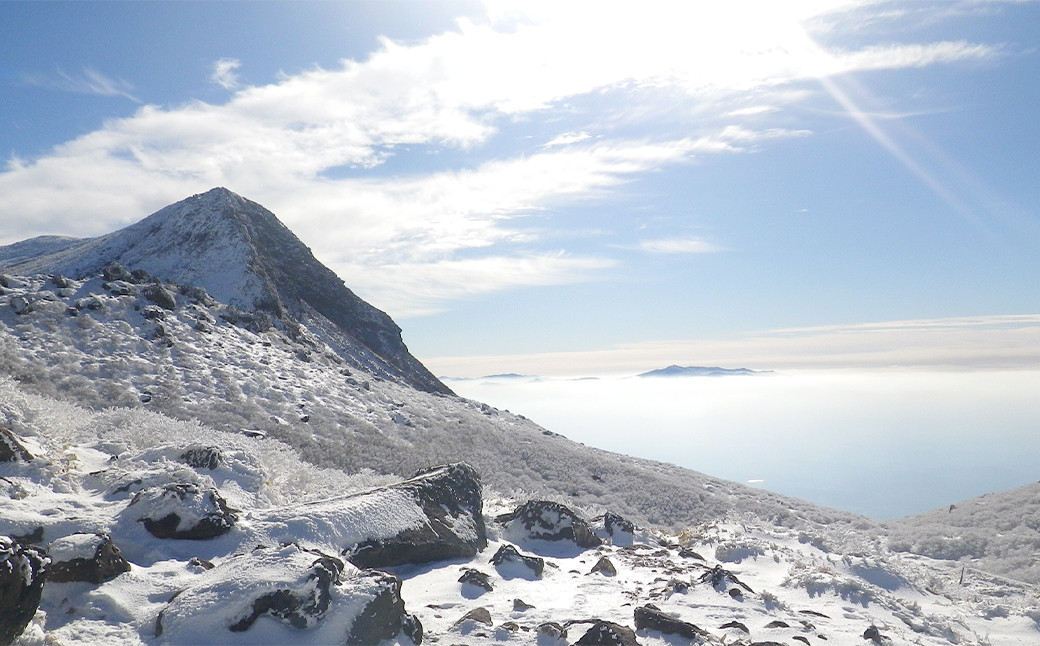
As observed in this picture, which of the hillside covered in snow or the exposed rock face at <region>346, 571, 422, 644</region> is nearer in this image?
the exposed rock face at <region>346, 571, 422, 644</region>

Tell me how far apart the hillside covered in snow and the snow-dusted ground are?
0.20ft

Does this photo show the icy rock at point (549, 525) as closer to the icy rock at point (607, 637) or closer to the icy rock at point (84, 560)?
the icy rock at point (607, 637)

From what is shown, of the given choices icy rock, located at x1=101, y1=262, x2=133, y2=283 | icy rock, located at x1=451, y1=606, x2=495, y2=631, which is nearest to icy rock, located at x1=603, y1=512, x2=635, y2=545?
icy rock, located at x1=451, y1=606, x2=495, y2=631

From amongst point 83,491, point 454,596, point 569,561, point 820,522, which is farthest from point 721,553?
point 820,522

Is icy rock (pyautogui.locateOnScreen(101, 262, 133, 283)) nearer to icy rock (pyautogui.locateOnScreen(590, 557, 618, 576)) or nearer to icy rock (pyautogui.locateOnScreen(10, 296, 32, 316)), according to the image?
icy rock (pyautogui.locateOnScreen(10, 296, 32, 316))

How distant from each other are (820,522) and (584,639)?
2751 centimetres

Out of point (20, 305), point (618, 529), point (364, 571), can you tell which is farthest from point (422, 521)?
point (20, 305)

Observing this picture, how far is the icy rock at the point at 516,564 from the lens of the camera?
34.3 ft

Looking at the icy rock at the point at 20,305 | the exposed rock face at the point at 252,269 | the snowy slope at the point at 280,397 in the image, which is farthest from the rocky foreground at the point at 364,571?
→ the exposed rock face at the point at 252,269

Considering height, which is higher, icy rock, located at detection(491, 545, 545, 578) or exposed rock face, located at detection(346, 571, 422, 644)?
exposed rock face, located at detection(346, 571, 422, 644)

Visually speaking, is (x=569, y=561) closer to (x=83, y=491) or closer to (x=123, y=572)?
(x=123, y=572)

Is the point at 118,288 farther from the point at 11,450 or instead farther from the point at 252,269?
the point at 11,450

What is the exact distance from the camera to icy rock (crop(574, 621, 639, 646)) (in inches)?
263

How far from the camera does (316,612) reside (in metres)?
6.02
